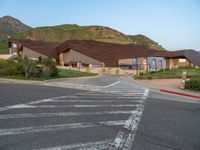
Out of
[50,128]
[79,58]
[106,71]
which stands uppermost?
[79,58]

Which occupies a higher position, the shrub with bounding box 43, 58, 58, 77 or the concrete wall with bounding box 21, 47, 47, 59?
the concrete wall with bounding box 21, 47, 47, 59

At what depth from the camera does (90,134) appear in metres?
7.59

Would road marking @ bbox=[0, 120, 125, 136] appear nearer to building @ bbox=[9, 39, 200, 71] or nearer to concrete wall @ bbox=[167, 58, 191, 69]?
building @ bbox=[9, 39, 200, 71]

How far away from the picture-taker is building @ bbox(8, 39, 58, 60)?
7600 cm

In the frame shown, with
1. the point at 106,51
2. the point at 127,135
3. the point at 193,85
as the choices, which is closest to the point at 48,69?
the point at 193,85

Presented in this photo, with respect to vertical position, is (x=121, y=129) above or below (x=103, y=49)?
below

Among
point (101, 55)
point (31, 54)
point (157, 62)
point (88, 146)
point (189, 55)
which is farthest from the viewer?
point (157, 62)

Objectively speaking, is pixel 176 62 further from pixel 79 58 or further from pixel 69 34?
pixel 69 34

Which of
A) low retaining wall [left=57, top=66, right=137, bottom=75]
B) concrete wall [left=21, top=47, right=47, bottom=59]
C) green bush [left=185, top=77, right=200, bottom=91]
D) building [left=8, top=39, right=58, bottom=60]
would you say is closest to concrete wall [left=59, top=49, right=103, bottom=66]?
building [left=8, top=39, right=58, bottom=60]

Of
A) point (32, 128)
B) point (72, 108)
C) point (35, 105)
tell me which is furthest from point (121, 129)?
point (35, 105)

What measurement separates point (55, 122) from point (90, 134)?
1637mm

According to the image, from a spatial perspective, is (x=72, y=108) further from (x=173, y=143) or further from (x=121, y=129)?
(x=173, y=143)

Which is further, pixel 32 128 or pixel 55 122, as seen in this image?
pixel 55 122

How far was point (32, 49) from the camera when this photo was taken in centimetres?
7606
